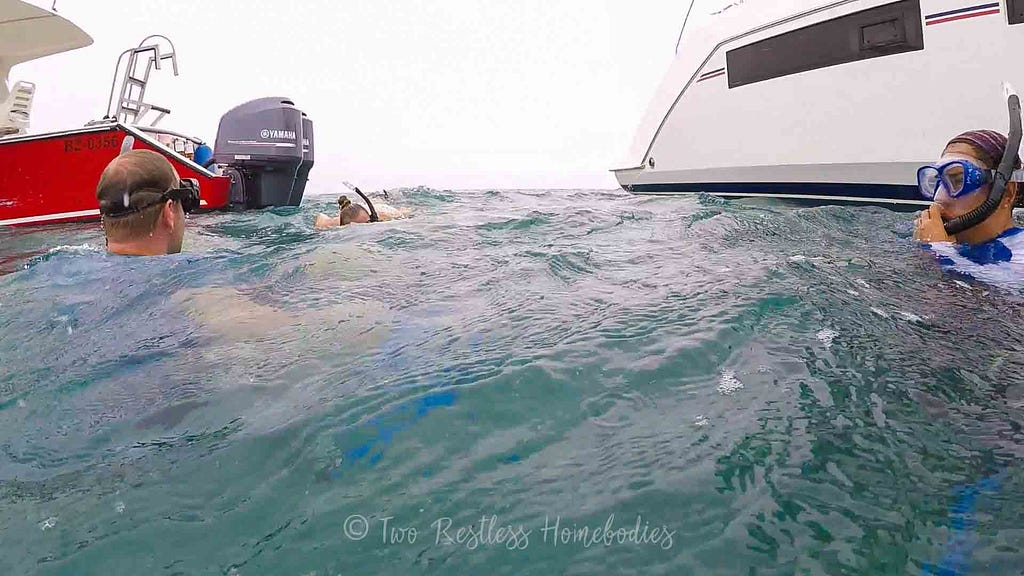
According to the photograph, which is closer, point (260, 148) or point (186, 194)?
point (186, 194)

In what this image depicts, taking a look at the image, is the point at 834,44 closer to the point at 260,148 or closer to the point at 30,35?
the point at 260,148

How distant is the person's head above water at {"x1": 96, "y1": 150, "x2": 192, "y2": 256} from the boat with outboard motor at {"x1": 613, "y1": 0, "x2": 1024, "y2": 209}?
5520 mm

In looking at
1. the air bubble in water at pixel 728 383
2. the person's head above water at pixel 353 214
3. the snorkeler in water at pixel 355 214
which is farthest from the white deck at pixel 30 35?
the air bubble in water at pixel 728 383

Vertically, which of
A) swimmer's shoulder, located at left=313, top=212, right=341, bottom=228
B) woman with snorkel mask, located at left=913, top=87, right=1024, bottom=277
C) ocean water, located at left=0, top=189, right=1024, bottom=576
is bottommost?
swimmer's shoulder, located at left=313, top=212, right=341, bottom=228

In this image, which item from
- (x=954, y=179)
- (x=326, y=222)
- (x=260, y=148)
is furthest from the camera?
(x=260, y=148)

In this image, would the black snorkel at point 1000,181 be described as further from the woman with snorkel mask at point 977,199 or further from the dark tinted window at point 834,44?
the dark tinted window at point 834,44

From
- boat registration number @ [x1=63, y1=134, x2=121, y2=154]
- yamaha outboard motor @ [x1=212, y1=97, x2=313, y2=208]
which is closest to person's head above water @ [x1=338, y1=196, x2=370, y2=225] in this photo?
yamaha outboard motor @ [x1=212, y1=97, x2=313, y2=208]

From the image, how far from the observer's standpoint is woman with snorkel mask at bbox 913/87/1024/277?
9.14 feet

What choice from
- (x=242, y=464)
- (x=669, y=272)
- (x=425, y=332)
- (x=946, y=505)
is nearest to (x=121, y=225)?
(x=425, y=332)

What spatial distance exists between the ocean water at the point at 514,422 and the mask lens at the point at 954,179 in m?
0.34

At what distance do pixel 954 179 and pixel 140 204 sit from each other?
3.74 m

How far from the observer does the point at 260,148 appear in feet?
26.4

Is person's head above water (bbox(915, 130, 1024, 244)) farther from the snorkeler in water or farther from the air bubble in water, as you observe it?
the snorkeler in water

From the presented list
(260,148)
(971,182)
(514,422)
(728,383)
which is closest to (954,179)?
(971,182)
